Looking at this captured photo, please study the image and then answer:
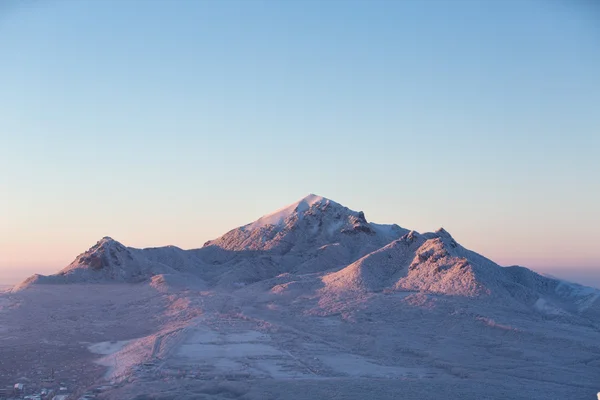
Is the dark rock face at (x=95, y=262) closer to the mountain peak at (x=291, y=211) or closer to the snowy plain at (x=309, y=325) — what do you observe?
the snowy plain at (x=309, y=325)

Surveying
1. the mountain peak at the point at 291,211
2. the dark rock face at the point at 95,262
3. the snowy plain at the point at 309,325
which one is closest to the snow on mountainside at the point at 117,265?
the dark rock face at the point at 95,262

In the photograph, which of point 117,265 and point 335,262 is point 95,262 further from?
point 335,262

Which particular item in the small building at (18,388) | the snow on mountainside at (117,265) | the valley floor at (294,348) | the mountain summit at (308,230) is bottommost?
the small building at (18,388)

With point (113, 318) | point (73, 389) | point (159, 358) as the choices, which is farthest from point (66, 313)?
point (73, 389)

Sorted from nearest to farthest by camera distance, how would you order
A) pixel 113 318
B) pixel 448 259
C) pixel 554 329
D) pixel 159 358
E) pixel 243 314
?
pixel 159 358, pixel 554 329, pixel 243 314, pixel 113 318, pixel 448 259

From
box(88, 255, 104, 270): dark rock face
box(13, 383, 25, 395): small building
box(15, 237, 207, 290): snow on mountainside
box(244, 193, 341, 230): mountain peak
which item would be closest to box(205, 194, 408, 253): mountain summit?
box(244, 193, 341, 230): mountain peak

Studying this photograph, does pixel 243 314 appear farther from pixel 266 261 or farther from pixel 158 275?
pixel 266 261

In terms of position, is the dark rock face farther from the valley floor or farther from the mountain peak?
the mountain peak
